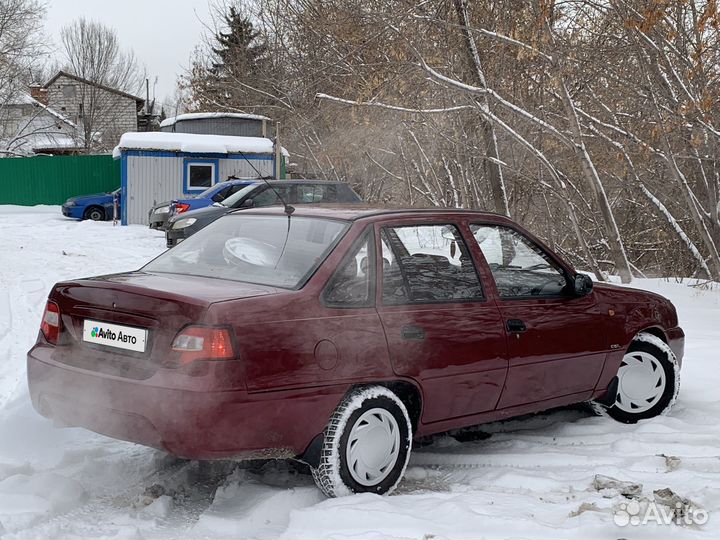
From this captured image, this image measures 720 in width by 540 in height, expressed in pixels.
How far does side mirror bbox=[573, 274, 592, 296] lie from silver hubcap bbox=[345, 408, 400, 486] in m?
1.65

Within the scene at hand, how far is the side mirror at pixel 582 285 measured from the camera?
5.18 meters

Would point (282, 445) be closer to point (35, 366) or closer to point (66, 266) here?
point (35, 366)

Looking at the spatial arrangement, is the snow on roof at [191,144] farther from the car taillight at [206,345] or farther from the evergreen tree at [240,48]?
the car taillight at [206,345]

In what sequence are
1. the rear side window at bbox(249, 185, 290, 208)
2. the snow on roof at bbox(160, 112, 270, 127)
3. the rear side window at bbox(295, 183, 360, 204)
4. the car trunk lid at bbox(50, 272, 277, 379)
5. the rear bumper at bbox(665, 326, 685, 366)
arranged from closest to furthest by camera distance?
the car trunk lid at bbox(50, 272, 277, 379) → the rear bumper at bbox(665, 326, 685, 366) → the rear side window at bbox(249, 185, 290, 208) → the rear side window at bbox(295, 183, 360, 204) → the snow on roof at bbox(160, 112, 270, 127)

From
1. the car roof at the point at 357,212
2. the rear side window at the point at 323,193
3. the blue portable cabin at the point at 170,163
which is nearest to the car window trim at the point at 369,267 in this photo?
the car roof at the point at 357,212

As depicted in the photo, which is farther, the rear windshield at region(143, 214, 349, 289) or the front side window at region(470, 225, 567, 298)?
the front side window at region(470, 225, 567, 298)

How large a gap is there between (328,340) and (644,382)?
107 inches

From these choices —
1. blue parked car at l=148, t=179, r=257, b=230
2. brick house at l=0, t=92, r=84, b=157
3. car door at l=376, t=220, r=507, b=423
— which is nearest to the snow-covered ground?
car door at l=376, t=220, r=507, b=423

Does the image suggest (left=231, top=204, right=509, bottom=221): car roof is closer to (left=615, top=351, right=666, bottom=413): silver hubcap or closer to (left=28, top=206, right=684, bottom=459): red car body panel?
(left=28, top=206, right=684, bottom=459): red car body panel

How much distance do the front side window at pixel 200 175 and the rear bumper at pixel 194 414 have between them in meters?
21.8

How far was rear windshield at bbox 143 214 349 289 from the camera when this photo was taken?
167 inches

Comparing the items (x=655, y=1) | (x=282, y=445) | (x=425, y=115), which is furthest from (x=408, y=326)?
(x=425, y=115)

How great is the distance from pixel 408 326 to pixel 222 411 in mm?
1121

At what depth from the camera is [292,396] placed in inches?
151
